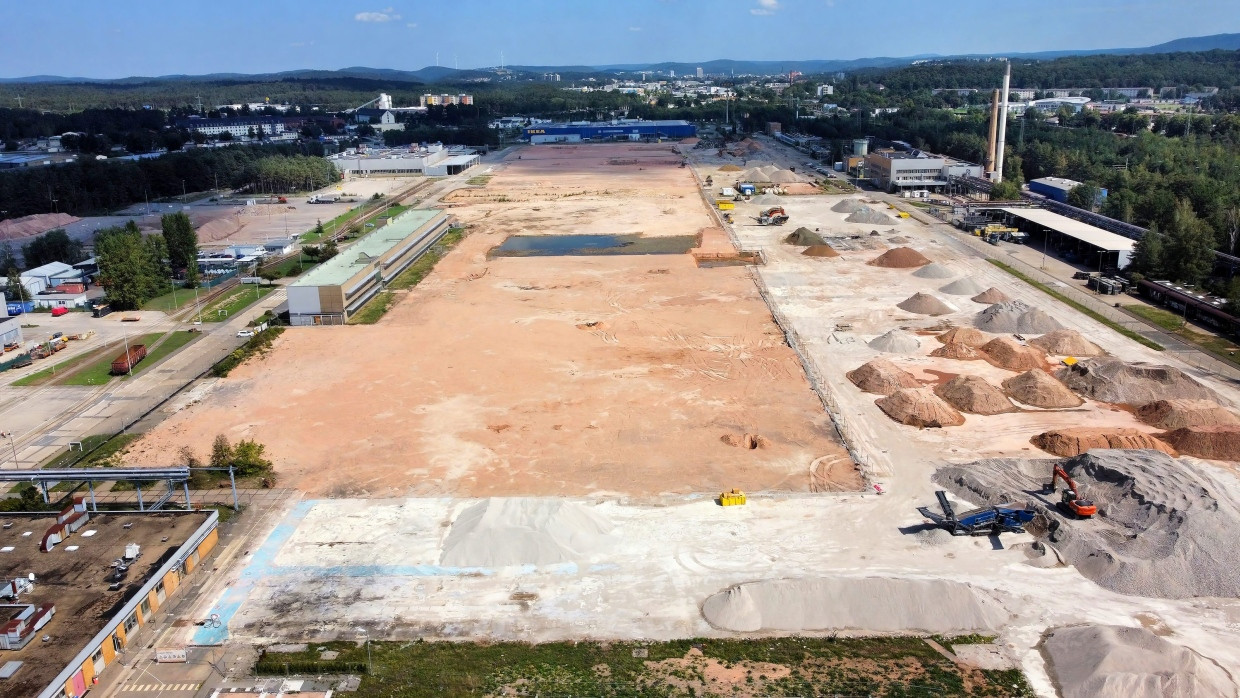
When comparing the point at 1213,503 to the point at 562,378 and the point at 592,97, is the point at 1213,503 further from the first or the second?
the point at 592,97

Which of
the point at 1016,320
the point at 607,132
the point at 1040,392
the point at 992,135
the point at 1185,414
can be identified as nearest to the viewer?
the point at 1185,414

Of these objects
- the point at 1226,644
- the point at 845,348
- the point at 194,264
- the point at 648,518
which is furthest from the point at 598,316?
the point at 1226,644

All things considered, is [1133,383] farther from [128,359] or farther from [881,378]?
[128,359]

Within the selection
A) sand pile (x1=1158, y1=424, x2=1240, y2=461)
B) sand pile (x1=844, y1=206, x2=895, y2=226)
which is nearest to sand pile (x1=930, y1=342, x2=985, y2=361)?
sand pile (x1=1158, y1=424, x2=1240, y2=461)

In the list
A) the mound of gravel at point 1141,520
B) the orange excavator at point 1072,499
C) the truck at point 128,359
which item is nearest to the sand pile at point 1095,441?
the mound of gravel at point 1141,520

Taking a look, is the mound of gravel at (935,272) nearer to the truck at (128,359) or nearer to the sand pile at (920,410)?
the sand pile at (920,410)

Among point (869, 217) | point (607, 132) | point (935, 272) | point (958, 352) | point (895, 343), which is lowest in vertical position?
point (958, 352)

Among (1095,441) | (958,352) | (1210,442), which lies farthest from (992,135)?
(1095,441)
